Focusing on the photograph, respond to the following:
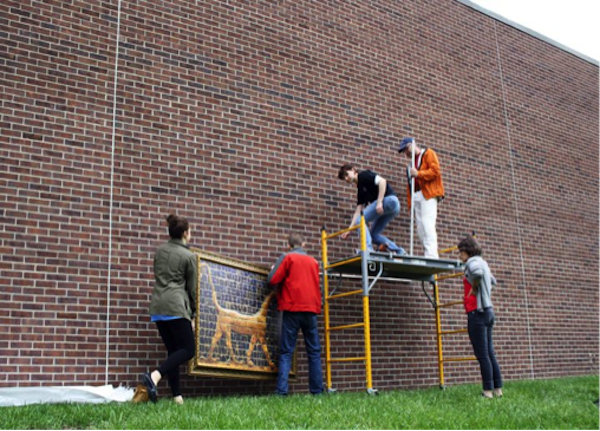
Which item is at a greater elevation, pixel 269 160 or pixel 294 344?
pixel 269 160

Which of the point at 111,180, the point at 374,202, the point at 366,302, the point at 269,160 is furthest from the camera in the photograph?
the point at 269,160

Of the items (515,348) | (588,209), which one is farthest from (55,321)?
(588,209)

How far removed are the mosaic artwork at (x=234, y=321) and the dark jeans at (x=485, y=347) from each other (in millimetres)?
2414

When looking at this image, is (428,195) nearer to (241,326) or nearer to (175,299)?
(241,326)

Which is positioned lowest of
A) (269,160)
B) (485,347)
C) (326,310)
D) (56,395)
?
(56,395)

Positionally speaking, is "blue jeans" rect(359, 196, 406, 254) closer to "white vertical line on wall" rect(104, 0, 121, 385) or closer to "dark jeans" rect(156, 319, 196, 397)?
"dark jeans" rect(156, 319, 196, 397)

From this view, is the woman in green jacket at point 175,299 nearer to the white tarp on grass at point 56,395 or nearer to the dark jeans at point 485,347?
the white tarp on grass at point 56,395

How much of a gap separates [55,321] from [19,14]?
3.71 metres

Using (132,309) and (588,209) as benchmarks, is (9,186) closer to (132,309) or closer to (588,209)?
(132,309)

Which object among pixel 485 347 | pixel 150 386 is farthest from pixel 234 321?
pixel 485 347

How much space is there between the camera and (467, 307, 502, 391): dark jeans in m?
7.80

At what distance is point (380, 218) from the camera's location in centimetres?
953

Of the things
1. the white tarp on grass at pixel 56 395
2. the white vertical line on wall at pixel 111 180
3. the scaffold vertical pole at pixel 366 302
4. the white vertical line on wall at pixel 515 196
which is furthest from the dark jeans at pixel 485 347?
the white vertical line on wall at pixel 515 196

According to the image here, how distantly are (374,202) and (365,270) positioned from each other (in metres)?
1.16
